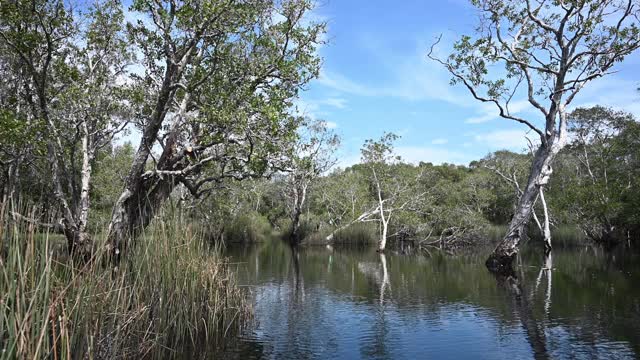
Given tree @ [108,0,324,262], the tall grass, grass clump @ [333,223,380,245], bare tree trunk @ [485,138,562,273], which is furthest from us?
grass clump @ [333,223,380,245]

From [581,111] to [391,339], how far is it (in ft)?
110

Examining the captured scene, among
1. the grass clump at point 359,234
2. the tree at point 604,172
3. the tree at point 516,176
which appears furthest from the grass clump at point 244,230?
the tree at point 604,172

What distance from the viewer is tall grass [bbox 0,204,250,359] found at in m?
4.77

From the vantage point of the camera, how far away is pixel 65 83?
16250mm

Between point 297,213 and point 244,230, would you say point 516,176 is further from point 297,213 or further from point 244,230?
point 244,230

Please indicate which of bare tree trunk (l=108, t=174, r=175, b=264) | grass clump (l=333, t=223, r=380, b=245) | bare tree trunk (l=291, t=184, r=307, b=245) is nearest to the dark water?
bare tree trunk (l=108, t=174, r=175, b=264)

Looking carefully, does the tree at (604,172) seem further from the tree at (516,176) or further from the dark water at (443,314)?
the dark water at (443,314)

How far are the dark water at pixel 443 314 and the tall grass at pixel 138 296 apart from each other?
93 centimetres

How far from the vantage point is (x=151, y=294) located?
7.77 metres

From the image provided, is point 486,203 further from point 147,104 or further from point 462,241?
point 147,104

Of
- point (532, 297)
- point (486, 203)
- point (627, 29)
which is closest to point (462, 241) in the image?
point (486, 203)

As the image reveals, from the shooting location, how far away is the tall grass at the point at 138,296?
4770 millimetres

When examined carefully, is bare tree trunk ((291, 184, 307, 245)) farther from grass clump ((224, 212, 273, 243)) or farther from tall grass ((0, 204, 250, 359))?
tall grass ((0, 204, 250, 359))

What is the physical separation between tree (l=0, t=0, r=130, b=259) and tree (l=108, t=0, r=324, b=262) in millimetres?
2023
